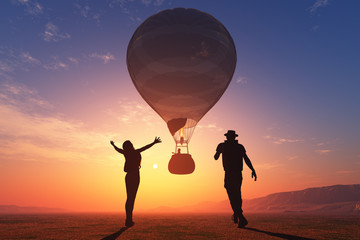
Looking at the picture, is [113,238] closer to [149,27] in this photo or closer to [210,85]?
[210,85]

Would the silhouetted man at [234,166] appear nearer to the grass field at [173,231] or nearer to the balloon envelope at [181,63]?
the grass field at [173,231]

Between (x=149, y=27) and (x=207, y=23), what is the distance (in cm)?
256

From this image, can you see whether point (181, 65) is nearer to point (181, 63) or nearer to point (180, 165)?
point (181, 63)

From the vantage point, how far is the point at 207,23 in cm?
1238

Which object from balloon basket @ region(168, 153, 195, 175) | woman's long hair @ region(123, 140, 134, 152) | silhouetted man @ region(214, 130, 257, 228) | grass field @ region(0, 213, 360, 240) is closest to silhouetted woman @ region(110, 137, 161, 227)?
woman's long hair @ region(123, 140, 134, 152)

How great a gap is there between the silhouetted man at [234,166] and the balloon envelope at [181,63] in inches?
180

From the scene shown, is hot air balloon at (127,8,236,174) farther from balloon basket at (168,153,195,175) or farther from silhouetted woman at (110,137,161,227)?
silhouetted woman at (110,137,161,227)

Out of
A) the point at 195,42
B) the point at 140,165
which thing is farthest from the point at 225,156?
the point at 195,42

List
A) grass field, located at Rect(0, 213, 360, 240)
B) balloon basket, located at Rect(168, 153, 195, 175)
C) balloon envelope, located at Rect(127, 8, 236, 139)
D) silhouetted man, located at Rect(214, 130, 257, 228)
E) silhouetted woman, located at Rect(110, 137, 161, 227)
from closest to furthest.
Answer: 1. grass field, located at Rect(0, 213, 360, 240)
2. silhouetted man, located at Rect(214, 130, 257, 228)
3. silhouetted woman, located at Rect(110, 137, 161, 227)
4. balloon envelope, located at Rect(127, 8, 236, 139)
5. balloon basket, located at Rect(168, 153, 195, 175)

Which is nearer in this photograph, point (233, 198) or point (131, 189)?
point (233, 198)

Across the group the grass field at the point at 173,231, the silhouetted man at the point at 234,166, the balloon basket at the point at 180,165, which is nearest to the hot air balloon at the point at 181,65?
the balloon basket at the point at 180,165

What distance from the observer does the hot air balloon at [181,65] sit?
11.7m

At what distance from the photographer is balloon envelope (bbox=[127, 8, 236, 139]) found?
11.6 meters

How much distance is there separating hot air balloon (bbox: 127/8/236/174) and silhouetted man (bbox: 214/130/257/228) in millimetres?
4571
